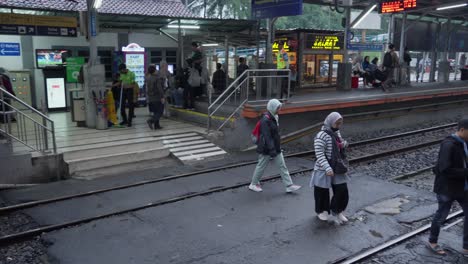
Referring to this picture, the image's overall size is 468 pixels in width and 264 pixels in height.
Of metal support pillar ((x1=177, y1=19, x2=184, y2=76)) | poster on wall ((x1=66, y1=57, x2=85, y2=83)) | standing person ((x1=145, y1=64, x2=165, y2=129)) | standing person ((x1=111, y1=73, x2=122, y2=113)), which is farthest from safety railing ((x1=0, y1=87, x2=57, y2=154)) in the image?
metal support pillar ((x1=177, y1=19, x2=184, y2=76))

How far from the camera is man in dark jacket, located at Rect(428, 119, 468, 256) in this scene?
504cm

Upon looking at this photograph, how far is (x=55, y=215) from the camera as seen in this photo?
22.1 feet

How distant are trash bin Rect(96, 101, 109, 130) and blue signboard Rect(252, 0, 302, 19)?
18.5ft

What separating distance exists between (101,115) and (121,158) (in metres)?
2.43

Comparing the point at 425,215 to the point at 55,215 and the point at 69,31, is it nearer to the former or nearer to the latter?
the point at 55,215

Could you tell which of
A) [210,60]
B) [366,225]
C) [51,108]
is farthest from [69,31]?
[366,225]

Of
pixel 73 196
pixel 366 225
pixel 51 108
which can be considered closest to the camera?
pixel 366 225

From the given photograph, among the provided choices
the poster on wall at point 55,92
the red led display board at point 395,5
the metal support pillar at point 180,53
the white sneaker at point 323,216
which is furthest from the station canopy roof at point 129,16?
the white sneaker at point 323,216

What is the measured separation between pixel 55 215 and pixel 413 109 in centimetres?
1486

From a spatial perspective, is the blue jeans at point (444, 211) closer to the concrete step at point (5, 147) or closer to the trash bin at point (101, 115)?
the concrete step at point (5, 147)

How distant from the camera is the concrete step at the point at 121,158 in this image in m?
9.01

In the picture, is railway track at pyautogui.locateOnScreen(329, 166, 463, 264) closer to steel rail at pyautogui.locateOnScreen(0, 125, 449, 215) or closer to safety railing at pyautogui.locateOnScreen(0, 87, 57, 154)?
steel rail at pyautogui.locateOnScreen(0, 125, 449, 215)

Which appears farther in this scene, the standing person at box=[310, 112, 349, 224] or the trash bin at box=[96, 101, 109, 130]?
the trash bin at box=[96, 101, 109, 130]

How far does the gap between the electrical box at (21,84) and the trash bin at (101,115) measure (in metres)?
3.65
